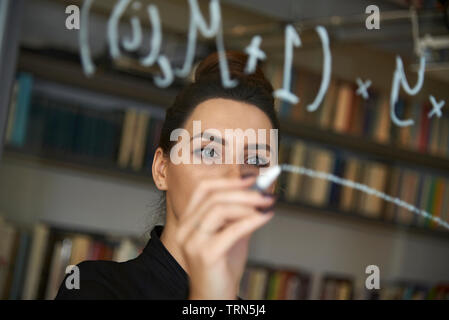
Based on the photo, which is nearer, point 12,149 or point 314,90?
point 12,149

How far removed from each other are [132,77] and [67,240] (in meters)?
0.61

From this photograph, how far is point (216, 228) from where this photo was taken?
56cm

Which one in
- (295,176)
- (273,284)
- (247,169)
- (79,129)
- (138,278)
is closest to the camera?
(247,169)

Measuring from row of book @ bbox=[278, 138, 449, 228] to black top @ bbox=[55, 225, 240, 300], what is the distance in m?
1.49

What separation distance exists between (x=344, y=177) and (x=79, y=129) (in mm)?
1174

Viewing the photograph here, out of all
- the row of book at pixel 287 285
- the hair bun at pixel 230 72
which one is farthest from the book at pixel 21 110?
the hair bun at pixel 230 72

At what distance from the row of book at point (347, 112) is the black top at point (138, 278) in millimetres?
1473

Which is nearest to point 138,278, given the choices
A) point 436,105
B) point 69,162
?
point 436,105

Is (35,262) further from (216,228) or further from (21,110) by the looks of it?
(216,228)

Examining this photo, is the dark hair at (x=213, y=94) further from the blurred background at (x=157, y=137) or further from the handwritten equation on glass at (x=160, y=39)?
Result: the handwritten equation on glass at (x=160, y=39)

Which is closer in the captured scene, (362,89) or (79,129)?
(79,129)

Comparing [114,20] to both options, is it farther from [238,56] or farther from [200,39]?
[238,56]
